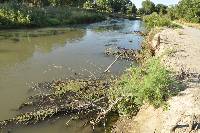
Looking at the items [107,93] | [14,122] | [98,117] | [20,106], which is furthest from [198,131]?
[20,106]

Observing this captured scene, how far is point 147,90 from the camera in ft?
41.1

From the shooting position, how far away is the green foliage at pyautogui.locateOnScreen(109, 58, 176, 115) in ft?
40.9

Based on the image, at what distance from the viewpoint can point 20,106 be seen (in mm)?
15523

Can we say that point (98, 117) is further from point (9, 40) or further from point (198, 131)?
point (9, 40)

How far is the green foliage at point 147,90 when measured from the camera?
1248 centimetres

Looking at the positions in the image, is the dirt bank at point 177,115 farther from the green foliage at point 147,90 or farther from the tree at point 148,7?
the tree at point 148,7

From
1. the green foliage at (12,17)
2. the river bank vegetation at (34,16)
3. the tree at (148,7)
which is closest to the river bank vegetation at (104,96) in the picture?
the green foliage at (12,17)

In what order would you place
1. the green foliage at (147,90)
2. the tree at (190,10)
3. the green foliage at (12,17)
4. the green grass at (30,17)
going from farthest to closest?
the tree at (190,10) < the green grass at (30,17) < the green foliage at (12,17) < the green foliage at (147,90)

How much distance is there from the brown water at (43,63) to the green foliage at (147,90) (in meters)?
1.46

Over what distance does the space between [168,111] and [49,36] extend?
2857 centimetres

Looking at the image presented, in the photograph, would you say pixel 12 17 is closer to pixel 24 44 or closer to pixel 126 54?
pixel 24 44

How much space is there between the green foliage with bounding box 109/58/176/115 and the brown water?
146 centimetres

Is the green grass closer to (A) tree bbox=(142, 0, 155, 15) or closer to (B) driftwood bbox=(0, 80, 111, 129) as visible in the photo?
(B) driftwood bbox=(0, 80, 111, 129)

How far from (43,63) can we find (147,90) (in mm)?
13202
